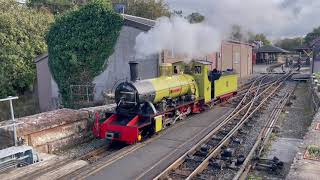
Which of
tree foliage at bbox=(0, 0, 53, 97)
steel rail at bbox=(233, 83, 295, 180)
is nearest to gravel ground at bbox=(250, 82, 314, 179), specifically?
steel rail at bbox=(233, 83, 295, 180)

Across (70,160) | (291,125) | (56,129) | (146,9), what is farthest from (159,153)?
(146,9)

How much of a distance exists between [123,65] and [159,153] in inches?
416

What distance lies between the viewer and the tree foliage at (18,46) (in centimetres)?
2303

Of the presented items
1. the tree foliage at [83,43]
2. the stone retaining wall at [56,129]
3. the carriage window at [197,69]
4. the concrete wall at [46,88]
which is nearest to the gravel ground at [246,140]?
the carriage window at [197,69]

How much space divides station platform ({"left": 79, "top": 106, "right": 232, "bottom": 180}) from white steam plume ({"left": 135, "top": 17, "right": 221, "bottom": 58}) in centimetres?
309

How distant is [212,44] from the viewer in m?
13.8

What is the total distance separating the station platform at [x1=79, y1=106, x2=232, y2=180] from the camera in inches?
311

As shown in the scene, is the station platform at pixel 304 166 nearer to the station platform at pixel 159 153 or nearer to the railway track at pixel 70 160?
the station platform at pixel 159 153

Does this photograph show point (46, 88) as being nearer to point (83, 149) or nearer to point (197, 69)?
point (197, 69)

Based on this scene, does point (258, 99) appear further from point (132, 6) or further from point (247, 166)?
point (132, 6)

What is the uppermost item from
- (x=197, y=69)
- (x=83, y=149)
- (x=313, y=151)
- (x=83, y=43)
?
(x=83, y=43)

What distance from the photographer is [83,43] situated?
19297 millimetres

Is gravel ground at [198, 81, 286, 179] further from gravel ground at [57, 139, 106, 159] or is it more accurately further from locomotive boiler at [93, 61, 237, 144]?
gravel ground at [57, 139, 106, 159]

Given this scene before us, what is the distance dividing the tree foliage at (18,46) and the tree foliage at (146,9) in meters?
15.3
